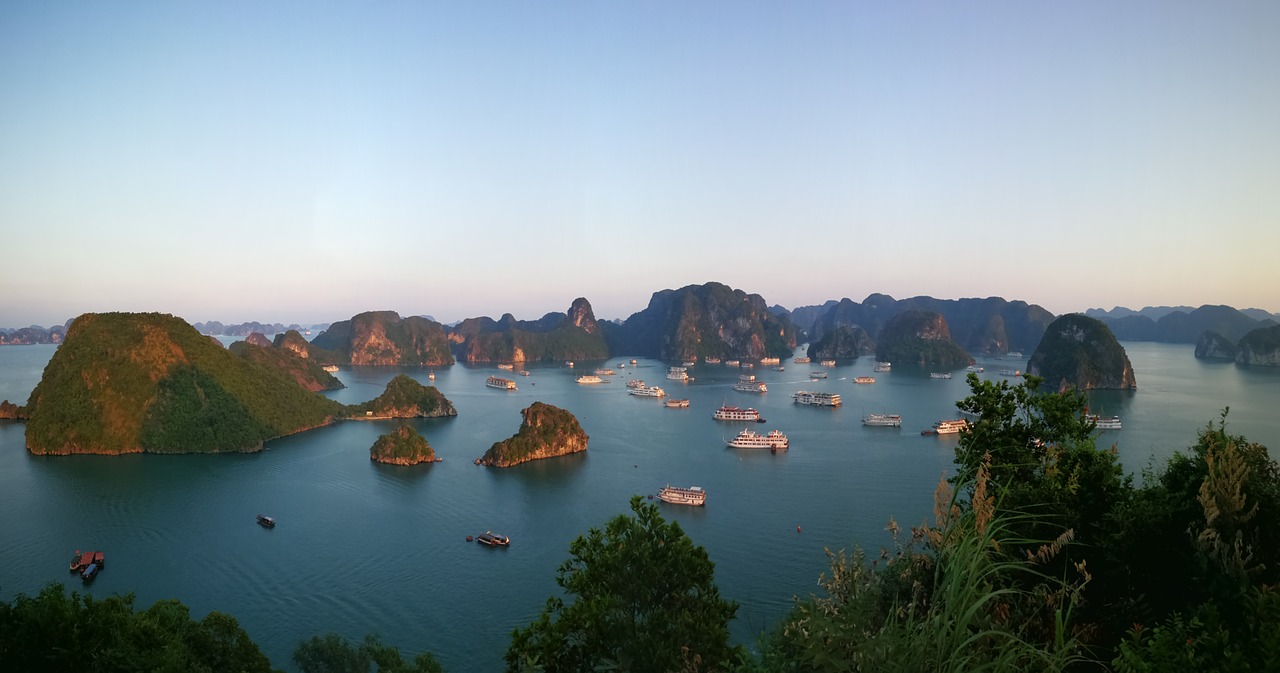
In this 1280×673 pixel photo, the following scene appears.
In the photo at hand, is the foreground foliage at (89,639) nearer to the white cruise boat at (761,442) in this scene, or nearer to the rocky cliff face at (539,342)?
the white cruise boat at (761,442)

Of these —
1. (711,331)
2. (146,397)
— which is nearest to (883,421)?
(146,397)

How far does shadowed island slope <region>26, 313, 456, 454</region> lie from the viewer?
4894cm

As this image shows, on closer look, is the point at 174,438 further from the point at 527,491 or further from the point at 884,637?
the point at 884,637

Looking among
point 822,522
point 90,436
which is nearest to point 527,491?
point 822,522

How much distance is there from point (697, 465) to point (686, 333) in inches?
4333

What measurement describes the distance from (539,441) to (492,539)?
17702mm

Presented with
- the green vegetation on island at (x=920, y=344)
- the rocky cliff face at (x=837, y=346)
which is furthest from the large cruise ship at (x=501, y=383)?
the green vegetation on island at (x=920, y=344)

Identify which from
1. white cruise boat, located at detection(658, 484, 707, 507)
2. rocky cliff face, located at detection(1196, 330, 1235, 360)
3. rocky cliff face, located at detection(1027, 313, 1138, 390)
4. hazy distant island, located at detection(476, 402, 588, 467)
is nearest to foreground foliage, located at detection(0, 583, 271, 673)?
white cruise boat, located at detection(658, 484, 707, 507)

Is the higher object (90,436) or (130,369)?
(130,369)

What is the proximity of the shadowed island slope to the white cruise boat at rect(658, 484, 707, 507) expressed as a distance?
34732 millimetres

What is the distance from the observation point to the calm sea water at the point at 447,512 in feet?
79.2

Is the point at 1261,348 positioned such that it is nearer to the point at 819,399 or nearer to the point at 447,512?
the point at 819,399

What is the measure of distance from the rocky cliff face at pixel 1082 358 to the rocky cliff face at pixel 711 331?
224 ft

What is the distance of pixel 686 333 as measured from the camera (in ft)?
508
